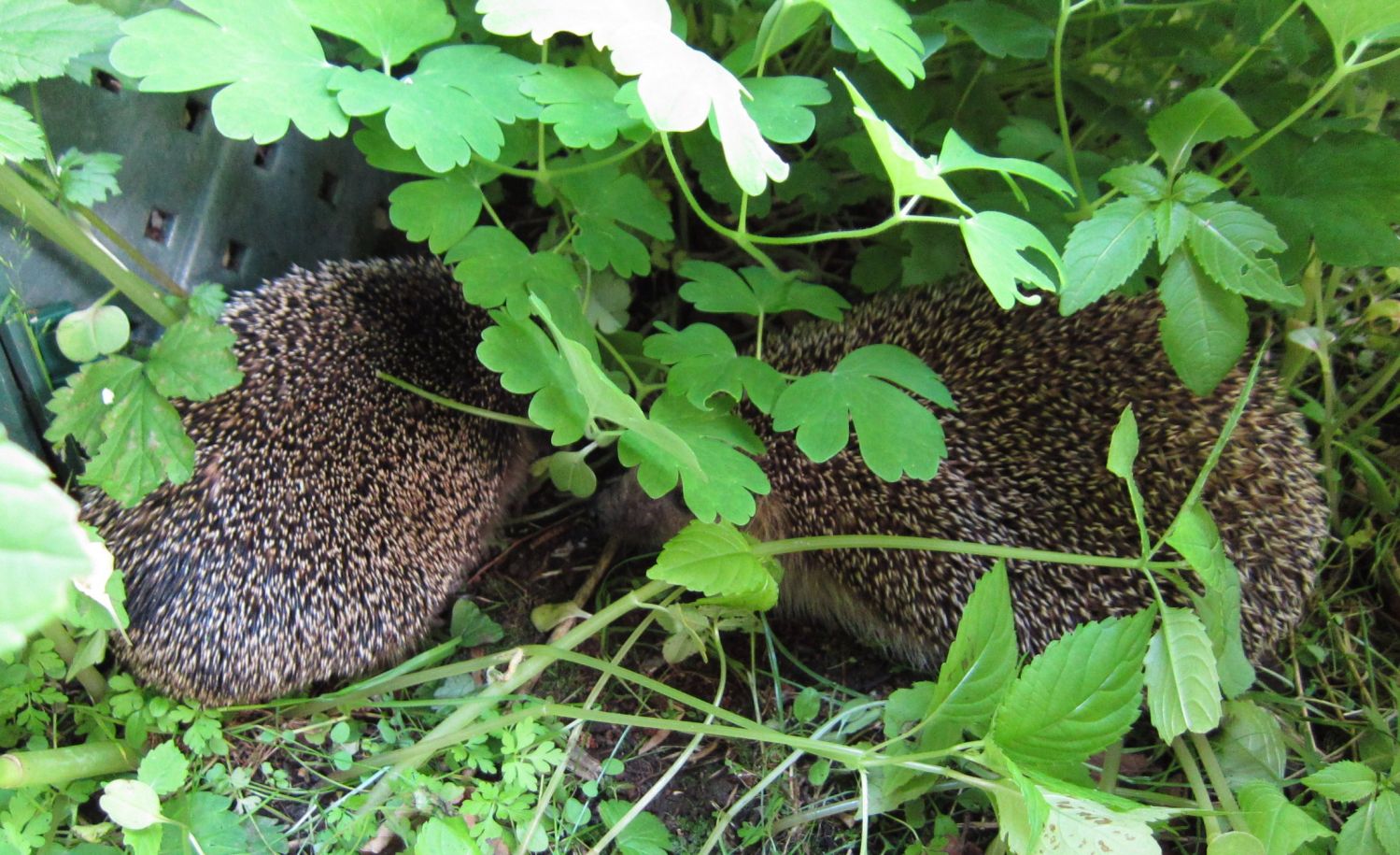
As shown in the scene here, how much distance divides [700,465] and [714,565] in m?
0.21

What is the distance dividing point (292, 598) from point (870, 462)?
1.42 metres

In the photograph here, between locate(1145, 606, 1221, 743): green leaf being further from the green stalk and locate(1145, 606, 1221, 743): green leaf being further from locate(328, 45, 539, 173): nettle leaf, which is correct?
the green stalk

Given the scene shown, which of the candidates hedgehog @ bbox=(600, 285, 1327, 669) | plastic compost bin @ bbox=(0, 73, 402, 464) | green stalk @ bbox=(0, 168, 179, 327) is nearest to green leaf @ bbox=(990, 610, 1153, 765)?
hedgehog @ bbox=(600, 285, 1327, 669)

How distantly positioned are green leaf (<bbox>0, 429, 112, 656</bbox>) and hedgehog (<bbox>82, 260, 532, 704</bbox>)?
1523mm

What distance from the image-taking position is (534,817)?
2.16 m

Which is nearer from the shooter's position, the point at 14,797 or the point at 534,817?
the point at 14,797

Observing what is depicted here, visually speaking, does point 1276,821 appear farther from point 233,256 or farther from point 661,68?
point 233,256

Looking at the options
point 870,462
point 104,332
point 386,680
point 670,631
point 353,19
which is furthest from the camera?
point 670,631

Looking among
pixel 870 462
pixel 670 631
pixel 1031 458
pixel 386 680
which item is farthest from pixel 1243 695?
pixel 386 680

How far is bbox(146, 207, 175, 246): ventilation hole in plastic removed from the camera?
2.55 m


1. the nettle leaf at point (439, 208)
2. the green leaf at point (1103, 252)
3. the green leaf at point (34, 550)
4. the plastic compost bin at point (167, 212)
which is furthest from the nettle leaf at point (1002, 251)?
the plastic compost bin at point (167, 212)

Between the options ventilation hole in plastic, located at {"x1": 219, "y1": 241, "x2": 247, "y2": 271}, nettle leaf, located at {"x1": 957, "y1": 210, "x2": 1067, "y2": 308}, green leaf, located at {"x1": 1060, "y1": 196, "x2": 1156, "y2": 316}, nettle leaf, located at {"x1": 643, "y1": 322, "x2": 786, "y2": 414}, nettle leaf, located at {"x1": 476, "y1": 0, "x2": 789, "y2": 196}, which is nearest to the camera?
nettle leaf, located at {"x1": 476, "y1": 0, "x2": 789, "y2": 196}

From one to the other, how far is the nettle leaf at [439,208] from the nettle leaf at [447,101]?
0.26m

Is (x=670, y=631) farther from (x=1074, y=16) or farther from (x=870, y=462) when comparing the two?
(x=1074, y=16)
